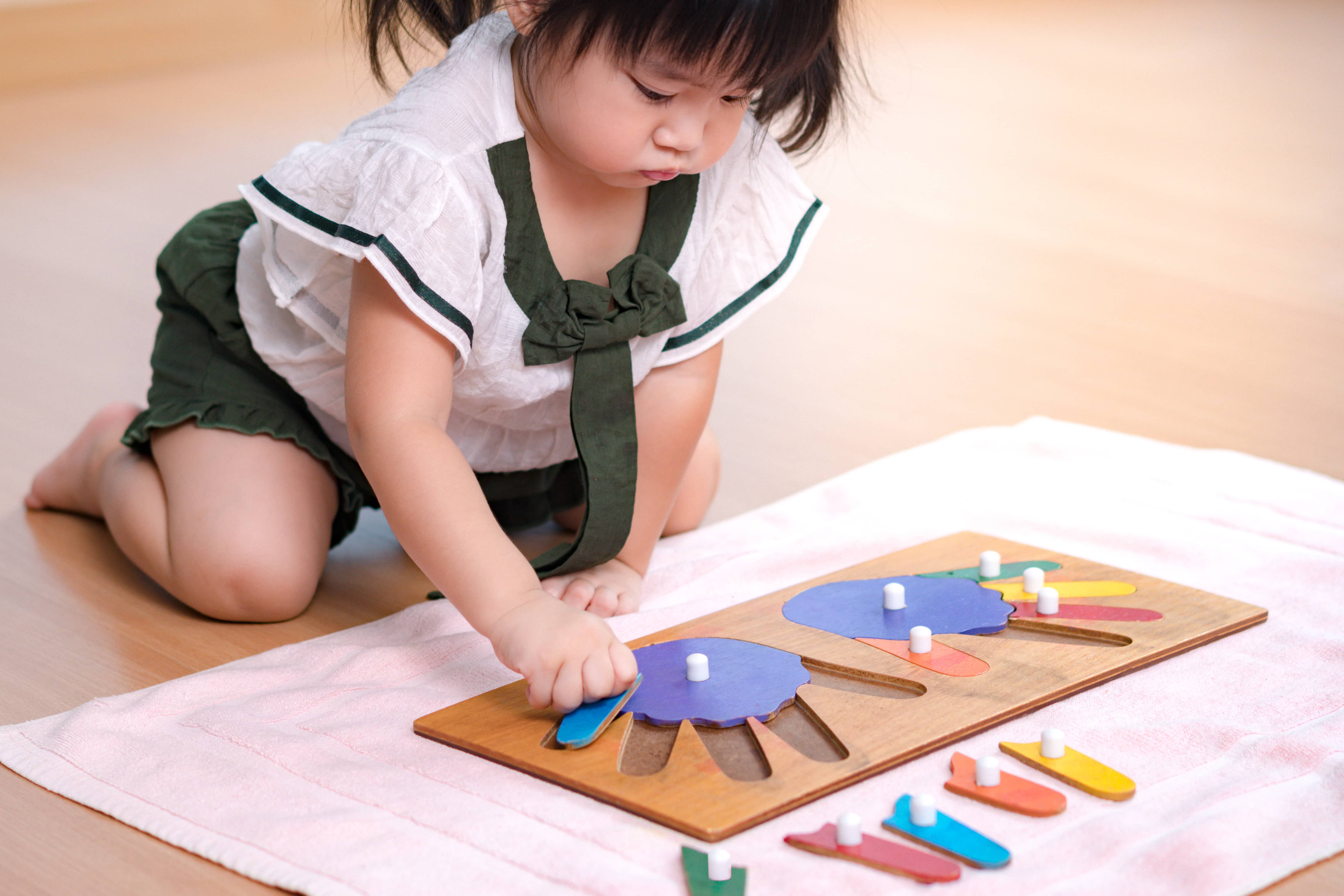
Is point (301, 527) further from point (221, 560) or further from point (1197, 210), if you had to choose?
point (1197, 210)

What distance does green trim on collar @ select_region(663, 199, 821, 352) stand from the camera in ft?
3.12

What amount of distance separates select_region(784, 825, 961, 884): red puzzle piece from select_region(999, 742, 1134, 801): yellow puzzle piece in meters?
0.09

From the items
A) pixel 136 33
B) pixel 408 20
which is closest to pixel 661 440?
pixel 408 20

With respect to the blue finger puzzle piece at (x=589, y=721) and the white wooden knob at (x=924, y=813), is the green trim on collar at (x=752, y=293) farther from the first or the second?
the white wooden knob at (x=924, y=813)

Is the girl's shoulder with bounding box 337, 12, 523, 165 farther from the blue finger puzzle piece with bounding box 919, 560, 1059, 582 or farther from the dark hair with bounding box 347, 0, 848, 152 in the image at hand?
the blue finger puzzle piece with bounding box 919, 560, 1059, 582

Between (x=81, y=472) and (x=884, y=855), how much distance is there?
73 centimetres

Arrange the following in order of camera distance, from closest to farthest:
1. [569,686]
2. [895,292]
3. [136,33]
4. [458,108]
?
[569,686] → [458,108] → [895,292] → [136,33]

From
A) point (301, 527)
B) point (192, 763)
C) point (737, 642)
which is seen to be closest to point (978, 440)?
point (737, 642)

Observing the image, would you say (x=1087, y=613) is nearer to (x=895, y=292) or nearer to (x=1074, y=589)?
(x=1074, y=589)

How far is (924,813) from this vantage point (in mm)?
602

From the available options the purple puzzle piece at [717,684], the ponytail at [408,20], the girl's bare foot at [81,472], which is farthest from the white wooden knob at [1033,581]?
the girl's bare foot at [81,472]

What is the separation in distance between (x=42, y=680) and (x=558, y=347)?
36cm

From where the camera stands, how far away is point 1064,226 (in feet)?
6.08

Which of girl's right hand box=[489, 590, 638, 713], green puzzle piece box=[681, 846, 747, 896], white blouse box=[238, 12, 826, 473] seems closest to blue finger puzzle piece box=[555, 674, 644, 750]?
girl's right hand box=[489, 590, 638, 713]
